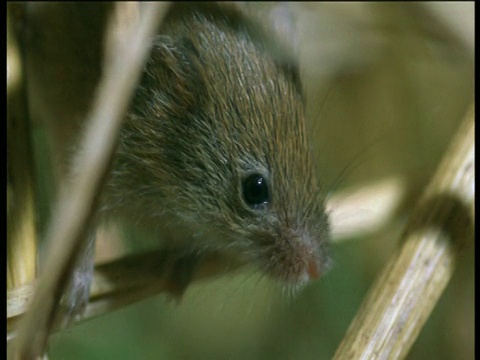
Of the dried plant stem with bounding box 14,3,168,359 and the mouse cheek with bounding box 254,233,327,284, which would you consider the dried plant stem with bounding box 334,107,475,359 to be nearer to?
the mouse cheek with bounding box 254,233,327,284

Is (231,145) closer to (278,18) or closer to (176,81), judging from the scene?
(176,81)

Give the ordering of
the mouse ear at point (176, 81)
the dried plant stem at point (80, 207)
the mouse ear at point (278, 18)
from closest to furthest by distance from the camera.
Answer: the dried plant stem at point (80, 207) < the mouse ear at point (176, 81) < the mouse ear at point (278, 18)

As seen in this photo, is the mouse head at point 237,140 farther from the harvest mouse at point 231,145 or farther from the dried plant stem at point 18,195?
the dried plant stem at point 18,195

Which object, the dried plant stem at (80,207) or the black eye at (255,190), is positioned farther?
the black eye at (255,190)

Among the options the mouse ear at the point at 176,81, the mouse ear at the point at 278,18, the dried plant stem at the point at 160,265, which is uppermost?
the mouse ear at the point at 278,18

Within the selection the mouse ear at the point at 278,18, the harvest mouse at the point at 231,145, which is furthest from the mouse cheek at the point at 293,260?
the mouse ear at the point at 278,18

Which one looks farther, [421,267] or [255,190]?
[255,190]

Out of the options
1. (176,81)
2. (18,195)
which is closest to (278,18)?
(176,81)
